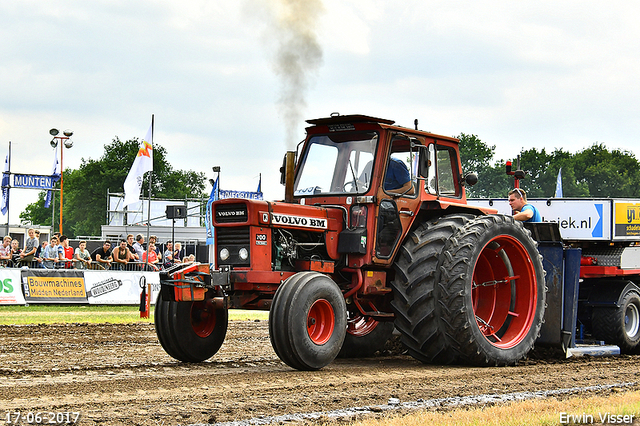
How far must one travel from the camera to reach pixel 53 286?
2020 cm

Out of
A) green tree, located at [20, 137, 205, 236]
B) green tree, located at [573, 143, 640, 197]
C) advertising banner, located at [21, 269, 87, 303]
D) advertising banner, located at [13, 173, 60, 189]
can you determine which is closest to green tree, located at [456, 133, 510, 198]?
green tree, located at [573, 143, 640, 197]

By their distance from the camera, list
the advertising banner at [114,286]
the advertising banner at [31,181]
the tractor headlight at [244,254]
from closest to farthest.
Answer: the tractor headlight at [244,254] < the advertising banner at [114,286] < the advertising banner at [31,181]

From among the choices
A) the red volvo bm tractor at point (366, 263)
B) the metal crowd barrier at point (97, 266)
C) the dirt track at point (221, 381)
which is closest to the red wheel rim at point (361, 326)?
the dirt track at point (221, 381)

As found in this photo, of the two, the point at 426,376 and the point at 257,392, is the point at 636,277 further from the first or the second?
the point at 257,392

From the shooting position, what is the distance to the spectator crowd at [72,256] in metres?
20.2

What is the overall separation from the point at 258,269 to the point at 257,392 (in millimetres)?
1967

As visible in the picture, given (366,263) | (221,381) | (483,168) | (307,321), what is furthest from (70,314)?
(483,168)

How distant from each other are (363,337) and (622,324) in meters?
3.66

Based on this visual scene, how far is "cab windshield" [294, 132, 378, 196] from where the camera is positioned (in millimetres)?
9188

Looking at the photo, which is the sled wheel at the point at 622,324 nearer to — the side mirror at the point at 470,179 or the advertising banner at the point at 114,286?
the side mirror at the point at 470,179

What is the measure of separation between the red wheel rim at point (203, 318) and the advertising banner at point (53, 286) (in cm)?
1209

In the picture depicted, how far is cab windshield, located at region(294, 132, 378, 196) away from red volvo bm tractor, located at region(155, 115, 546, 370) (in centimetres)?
1

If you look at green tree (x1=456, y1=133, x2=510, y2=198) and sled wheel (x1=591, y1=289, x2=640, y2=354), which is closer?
sled wheel (x1=591, y1=289, x2=640, y2=354)

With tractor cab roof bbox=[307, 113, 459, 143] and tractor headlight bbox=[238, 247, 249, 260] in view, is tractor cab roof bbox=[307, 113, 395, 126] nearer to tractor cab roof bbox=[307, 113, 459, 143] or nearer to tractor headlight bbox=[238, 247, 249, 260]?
tractor cab roof bbox=[307, 113, 459, 143]
